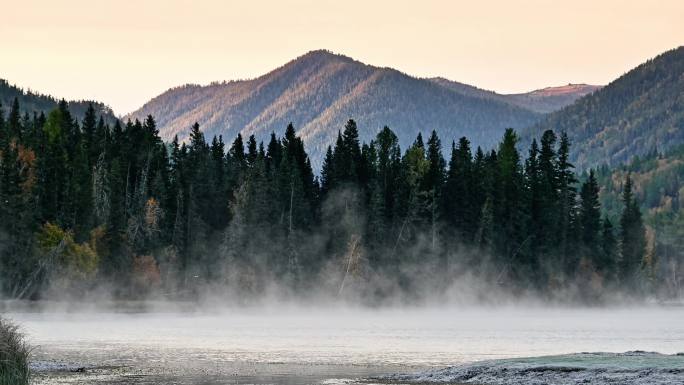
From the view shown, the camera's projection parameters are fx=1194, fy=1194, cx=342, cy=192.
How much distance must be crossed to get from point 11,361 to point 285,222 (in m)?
106

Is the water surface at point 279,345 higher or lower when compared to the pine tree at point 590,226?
lower

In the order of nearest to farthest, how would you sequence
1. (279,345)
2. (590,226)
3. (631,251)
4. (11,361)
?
(11,361)
(279,345)
(590,226)
(631,251)

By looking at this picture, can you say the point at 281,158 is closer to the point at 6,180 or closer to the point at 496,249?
the point at 496,249

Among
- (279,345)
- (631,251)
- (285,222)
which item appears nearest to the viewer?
(279,345)

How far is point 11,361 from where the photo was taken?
32.8 meters

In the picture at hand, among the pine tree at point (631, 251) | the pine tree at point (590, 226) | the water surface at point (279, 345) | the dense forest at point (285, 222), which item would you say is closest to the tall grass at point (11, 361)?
the water surface at point (279, 345)

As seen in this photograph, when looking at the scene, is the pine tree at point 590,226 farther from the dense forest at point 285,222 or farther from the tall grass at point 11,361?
the tall grass at point 11,361

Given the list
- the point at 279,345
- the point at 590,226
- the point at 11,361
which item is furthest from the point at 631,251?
the point at 11,361

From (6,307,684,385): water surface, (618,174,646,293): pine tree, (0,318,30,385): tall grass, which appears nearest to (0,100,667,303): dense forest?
(618,174,646,293): pine tree

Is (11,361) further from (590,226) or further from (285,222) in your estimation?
(590,226)

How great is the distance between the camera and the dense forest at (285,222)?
402 feet

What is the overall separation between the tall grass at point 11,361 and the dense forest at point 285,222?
81148 millimetres

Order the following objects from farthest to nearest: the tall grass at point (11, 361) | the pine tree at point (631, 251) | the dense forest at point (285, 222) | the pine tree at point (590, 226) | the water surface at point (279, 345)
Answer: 1. the pine tree at point (631, 251)
2. the pine tree at point (590, 226)
3. the dense forest at point (285, 222)
4. the water surface at point (279, 345)
5. the tall grass at point (11, 361)

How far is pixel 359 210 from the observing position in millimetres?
142375
